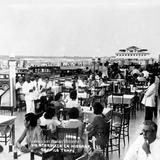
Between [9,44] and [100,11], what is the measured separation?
8.50ft

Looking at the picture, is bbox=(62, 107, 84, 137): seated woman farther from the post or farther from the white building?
the white building

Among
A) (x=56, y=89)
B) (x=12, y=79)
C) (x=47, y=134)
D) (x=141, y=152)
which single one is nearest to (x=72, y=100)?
(x=47, y=134)

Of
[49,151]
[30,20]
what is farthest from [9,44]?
[49,151]

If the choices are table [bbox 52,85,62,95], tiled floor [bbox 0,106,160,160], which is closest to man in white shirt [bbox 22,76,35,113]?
tiled floor [bbox 0,106,160,160]

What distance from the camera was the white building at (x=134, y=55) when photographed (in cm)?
1007

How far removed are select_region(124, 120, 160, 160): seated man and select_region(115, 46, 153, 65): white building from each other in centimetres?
707

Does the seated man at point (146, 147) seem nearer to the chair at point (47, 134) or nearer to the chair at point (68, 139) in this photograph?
the chair at point (68, 139)

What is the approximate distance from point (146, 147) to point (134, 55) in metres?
8.08

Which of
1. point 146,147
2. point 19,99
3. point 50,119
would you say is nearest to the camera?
point 146,147

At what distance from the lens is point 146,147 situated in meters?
2.76

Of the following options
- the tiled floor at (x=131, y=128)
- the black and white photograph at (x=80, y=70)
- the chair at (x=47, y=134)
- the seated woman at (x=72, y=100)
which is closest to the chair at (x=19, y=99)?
the black and white photograph at (x=80, y=70)

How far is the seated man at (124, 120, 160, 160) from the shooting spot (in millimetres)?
2748

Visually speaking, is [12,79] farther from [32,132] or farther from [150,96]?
[32,132]

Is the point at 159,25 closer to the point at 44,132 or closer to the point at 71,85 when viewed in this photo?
the point at 71,85
